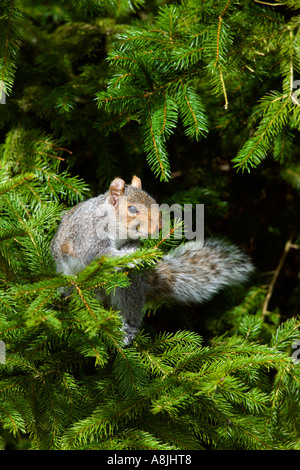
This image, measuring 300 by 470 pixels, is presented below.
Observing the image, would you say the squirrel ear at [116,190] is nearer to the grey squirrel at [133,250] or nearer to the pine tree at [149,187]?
the grey squirrel at [133,250]

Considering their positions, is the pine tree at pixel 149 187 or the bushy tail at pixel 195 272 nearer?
the pine tree at pixel 149 187

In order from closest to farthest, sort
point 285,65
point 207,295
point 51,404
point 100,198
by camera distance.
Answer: point 51,404, point 285,65, point 100,198, point 207,295

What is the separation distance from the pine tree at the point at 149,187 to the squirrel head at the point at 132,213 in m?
0.09

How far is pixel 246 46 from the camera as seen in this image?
121cm

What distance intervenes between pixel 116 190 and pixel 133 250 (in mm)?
177

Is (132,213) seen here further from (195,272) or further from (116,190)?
(195,272)

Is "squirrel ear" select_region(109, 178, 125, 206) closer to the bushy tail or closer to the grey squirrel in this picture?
the grey squirrel

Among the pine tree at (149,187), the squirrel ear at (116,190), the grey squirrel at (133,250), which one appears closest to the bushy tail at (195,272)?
the grey squirrel at (133,250)

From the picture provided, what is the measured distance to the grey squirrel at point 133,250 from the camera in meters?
1.22

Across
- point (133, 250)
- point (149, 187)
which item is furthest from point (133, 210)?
point (149, 187)
